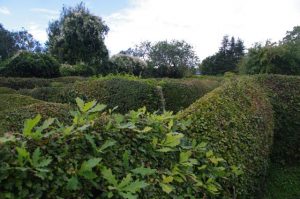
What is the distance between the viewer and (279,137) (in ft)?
27.8

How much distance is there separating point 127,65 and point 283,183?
2282cm

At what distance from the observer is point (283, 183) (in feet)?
24.8

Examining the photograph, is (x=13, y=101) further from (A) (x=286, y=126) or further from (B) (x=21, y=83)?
(B) (x=21, y=83)

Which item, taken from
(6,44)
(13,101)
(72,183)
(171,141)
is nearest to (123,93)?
(13,101)

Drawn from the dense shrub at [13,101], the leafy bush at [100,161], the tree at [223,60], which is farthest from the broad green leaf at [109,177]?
the tree at [223,60]

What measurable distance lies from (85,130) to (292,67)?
18.0 metres

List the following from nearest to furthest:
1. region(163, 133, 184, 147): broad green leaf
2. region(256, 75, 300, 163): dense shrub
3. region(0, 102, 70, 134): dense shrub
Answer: region(163, 133, 184, 147): broad green leaf, region(0, 102, 70, 134): dense shrub, region(256, 75, 300, 163): dense shrub

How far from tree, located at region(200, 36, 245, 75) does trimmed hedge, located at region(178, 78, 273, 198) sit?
141 ft

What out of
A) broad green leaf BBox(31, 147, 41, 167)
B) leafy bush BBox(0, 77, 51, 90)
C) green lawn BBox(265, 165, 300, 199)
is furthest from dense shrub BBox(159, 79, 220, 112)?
broad green leaf BBox(31, 147, 41, 167)

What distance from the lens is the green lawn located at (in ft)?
23.3

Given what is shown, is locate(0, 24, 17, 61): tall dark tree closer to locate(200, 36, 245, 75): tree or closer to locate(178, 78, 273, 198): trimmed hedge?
locate(200, 36, 245, 75): tree

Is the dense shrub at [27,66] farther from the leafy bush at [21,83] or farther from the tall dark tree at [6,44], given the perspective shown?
the tall dark tree at [6,44]

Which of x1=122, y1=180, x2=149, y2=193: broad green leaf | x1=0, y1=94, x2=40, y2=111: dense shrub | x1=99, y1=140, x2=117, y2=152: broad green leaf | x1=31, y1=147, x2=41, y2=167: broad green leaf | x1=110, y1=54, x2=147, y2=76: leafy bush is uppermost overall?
x1=31, y1=147, x2=41, y2=167: broad green leaf

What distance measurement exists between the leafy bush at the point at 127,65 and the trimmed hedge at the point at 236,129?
23.3 metres
